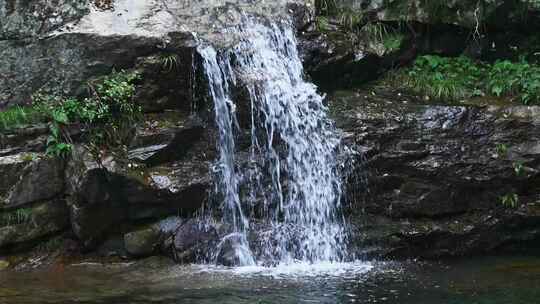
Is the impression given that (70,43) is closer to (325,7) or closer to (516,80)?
(325,7)

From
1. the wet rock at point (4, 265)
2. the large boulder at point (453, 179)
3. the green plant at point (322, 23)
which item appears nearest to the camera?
the wet rock at point (4, 265)

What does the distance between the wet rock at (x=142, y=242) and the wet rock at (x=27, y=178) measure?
3.83 feet

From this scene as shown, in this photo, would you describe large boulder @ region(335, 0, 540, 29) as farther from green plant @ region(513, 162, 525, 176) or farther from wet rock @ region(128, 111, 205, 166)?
wet rock @ region(128, 111, 205, 166)

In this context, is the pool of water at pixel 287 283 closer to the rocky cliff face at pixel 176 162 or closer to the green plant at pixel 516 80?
the rocky cliff face at pixel 176 162

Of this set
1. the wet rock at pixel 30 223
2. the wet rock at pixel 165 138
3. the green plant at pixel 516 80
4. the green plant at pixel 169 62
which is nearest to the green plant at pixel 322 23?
the green plant at pixel 169 62

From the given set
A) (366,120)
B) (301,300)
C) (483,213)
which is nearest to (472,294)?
(301,300)

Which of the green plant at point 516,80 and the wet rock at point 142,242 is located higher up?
the green plant at point 516,80

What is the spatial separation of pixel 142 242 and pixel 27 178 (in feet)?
5.31

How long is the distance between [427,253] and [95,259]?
4.12 m

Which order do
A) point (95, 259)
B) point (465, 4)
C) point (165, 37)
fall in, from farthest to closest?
point (465, 4) < point (165, 37) < point (95, 259)

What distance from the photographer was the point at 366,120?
8.48 metres

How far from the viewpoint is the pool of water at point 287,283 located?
6.11 meters

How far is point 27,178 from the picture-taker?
792cm

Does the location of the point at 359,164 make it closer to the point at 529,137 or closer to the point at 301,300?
the point at 529,137
